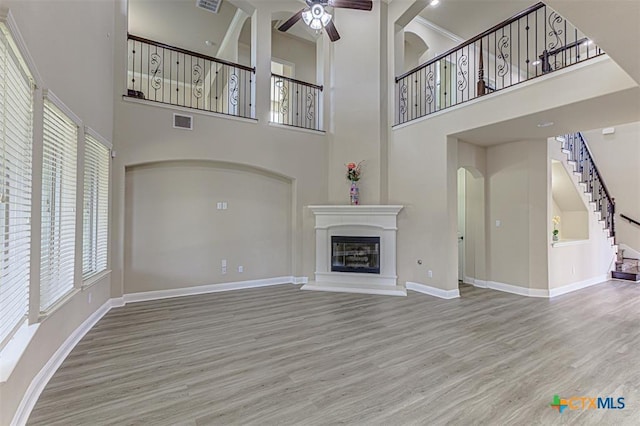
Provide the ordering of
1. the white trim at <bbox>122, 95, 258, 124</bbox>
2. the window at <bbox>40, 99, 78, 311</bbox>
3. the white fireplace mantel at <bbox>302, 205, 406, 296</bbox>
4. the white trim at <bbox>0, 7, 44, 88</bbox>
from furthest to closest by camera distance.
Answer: the white fireplace mantel at <bbox>302, 205, 406, 296</bbox> → the white trim at <bbox>122, 95, 258, 124</bbox> → the window at <bbox>40, 99, 78, 311</bbox> → the white trim at <bbox>0, 7, 44, 88</bbox>

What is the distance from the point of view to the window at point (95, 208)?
12.1 feet

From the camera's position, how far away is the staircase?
20.4ft

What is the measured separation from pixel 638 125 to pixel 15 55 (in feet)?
34.4

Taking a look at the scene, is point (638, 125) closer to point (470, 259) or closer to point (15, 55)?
point (470, 259)

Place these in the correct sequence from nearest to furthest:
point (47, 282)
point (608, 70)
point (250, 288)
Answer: point (47, 282) < point (608, 70) < point (250, 288)

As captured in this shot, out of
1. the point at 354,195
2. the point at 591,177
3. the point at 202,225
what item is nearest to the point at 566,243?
the point at 591,177

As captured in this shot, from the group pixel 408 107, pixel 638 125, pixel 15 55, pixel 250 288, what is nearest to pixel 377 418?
pixel 15 55

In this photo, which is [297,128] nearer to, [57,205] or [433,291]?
[433,291]

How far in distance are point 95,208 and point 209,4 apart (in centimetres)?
482

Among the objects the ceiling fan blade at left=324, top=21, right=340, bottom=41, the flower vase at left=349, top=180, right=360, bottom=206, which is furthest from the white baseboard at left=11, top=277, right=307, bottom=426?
the ceiling fan blade at left=324, top=21, right=340, bottom=41

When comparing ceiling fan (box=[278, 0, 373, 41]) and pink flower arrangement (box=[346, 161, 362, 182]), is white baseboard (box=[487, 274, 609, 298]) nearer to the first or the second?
pink flower arrangement (box=[346, 161, 362, 182])

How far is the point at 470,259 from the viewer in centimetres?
625

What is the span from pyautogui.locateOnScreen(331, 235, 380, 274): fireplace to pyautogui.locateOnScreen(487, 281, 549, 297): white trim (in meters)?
2.21

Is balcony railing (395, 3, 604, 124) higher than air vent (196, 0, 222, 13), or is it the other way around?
air vent (196, 0, 222, 13)
